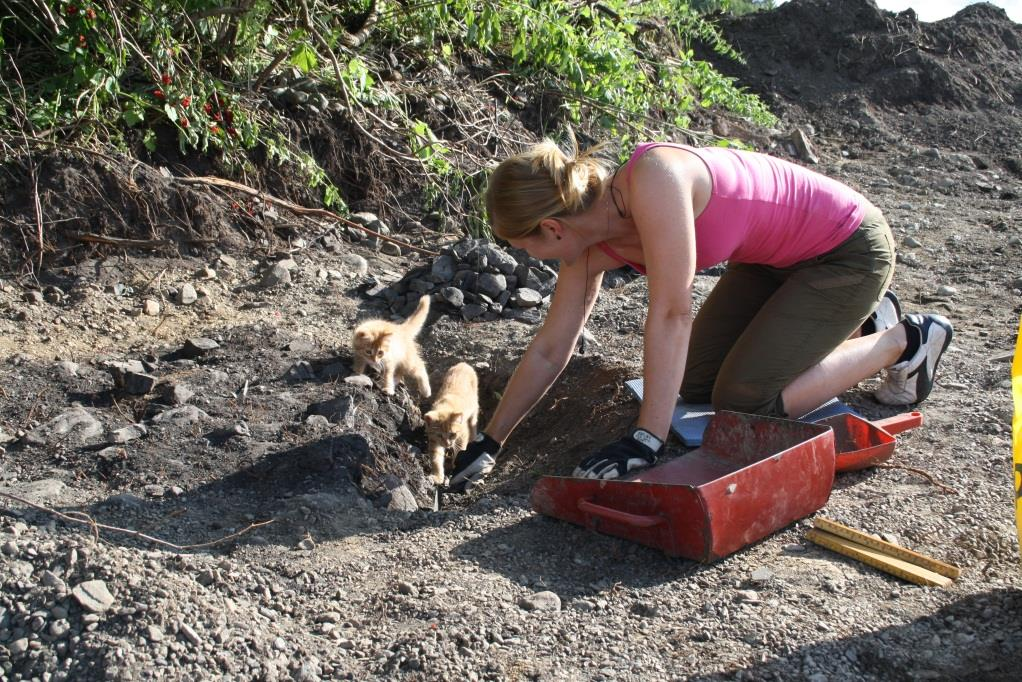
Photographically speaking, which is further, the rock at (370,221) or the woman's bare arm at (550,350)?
the rock at (370,221)

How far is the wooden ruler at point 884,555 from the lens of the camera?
314 cm

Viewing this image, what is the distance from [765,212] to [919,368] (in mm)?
1299

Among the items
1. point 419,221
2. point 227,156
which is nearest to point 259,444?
point 227,156

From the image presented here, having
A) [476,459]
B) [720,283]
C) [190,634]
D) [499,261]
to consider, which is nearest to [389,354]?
[499,261]

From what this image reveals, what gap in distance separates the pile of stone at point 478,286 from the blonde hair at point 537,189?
2.73m

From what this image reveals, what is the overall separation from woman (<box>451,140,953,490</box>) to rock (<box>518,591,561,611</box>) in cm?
51

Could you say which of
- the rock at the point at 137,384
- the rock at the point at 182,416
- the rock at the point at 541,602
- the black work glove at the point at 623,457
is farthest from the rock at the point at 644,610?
the rock at the point at 137,384

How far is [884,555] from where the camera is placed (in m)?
3.27

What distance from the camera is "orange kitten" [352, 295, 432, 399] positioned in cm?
533

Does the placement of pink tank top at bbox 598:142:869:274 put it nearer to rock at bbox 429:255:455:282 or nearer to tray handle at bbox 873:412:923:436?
tray handle at bbox 873:412:923:436

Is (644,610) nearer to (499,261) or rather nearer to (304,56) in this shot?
(499,261)

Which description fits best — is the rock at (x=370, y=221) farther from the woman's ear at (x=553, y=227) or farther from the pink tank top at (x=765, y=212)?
the woman's ear at (x=553, y=227)

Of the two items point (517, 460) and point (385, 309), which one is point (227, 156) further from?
point (517, 460)

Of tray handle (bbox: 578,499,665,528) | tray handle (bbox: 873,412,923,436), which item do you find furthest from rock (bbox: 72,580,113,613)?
tray handle (bbox: 873,412,923,436)
